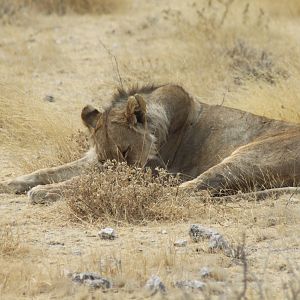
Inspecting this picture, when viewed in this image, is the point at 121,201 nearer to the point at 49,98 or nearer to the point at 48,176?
the point at 48,176

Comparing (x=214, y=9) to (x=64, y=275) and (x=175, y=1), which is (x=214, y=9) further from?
(x=64, y=275)

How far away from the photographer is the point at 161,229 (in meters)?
7.32

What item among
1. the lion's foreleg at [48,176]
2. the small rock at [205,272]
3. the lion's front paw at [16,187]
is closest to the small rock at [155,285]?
the small rock at [205,272]

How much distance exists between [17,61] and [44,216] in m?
7.11

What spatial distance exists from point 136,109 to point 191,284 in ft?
10.2

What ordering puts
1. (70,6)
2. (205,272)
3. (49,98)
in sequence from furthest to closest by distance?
(70,6)
(49,98)
(205,272)

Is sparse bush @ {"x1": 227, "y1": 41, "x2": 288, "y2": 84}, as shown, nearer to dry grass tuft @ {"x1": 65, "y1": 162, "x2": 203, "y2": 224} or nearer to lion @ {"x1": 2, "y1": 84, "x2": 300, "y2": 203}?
lion @ {"x1": 2, "y1": 84, "x2": 300, "y2": 203}

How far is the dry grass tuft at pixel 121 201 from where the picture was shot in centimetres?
757

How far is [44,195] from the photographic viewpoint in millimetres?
8266

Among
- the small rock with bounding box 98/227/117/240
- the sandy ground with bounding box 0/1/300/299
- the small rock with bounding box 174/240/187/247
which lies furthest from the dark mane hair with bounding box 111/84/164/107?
the small rock with bounding box 174/240/187/247

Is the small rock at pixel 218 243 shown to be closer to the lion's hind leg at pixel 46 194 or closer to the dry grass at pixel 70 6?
the lion's hind leg at pixel 46 194

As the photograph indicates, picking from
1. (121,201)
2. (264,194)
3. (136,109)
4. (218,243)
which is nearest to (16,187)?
(136,109)

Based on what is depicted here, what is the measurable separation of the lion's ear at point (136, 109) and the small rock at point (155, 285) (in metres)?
2.98

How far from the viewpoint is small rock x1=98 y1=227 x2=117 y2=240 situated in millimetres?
7055
